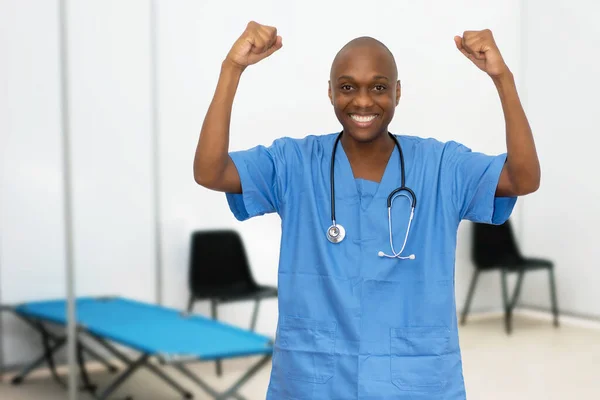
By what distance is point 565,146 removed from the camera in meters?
2.08

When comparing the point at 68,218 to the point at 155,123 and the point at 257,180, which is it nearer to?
the point at 155,123

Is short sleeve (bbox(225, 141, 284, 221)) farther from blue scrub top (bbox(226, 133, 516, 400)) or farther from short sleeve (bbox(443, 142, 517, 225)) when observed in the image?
short sleeve (bbox(443, 142, 517, 225))

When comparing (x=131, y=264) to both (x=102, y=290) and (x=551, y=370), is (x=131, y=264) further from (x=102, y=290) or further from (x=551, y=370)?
(x=551, y=370)

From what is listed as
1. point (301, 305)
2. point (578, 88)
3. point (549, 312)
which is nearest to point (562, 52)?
point (578, 88)

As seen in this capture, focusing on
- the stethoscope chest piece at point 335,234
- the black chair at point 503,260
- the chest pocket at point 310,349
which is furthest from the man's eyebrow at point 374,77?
the black chair at point 503,260

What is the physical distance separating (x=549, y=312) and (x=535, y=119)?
0.54 meters

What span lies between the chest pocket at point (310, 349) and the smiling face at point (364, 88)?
0.31 metres

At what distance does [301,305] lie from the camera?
1191 mm

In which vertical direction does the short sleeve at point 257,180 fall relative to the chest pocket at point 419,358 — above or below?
above

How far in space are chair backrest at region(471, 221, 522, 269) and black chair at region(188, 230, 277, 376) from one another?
57 cm

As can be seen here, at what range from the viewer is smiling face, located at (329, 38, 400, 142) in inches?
46.0

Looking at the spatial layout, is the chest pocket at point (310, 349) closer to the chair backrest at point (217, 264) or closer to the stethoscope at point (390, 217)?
the stethoscope at point (390, 217)

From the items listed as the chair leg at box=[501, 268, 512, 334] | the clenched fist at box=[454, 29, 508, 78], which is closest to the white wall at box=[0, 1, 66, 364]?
the chair leg at box=[501, 268, 512, 334]

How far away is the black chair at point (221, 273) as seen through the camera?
2129mm
